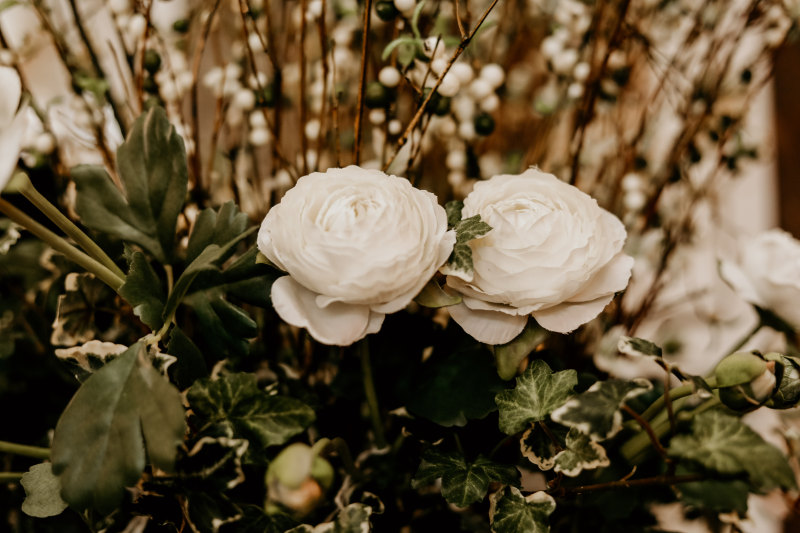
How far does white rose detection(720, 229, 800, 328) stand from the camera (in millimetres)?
434

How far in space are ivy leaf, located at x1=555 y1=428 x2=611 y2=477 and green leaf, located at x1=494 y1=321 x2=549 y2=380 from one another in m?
0.05

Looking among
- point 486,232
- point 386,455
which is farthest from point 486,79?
point 386,455

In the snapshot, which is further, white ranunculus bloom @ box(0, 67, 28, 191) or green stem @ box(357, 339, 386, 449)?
green stem @ box(357, 339, 386, 449)

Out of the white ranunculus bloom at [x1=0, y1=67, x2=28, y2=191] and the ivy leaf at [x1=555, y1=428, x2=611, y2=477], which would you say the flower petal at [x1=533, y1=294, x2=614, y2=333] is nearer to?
the ivy leaf at [x1=555, y1=428, x2=611, y2=477]

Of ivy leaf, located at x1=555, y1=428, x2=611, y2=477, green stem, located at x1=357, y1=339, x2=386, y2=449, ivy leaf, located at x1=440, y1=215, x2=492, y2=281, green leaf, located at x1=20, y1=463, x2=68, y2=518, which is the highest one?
ivy leaf, located at x1=440, y1=215, x2=492, y2=281

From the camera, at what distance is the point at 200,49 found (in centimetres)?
50

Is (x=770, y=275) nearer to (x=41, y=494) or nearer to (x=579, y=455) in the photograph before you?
(x=579, y=455)

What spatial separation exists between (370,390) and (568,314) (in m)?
0.15

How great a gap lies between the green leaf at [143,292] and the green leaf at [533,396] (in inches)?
8.7

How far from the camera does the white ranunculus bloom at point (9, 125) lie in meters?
0.26

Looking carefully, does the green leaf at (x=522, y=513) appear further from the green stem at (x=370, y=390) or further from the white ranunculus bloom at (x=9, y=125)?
the white ranunculus bloom at (x=9, y=125)

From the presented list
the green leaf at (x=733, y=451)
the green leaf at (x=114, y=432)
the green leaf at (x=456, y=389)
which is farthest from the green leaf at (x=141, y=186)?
the green leaf at (x=733, y=451)

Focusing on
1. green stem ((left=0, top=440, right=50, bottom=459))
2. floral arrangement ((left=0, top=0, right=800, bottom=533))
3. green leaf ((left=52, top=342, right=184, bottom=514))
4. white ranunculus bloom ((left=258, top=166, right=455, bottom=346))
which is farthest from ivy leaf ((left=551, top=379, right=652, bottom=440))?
green stem ((left=0, top=440, right=50, bottom=459))

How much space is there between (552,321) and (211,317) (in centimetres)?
22
